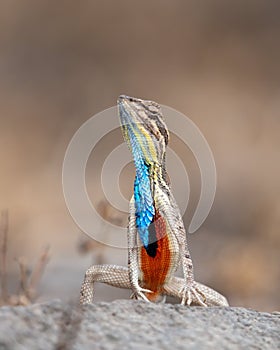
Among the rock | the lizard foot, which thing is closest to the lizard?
the lizard foot

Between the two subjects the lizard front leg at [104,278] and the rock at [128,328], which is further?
the lizard front leg at [104,278]

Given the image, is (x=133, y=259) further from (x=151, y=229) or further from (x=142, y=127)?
(x=142, y=127)

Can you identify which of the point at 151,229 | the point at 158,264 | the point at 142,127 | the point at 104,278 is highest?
the point at 142,127

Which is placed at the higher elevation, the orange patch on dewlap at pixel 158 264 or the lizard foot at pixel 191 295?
the orange patch on dewlap at pixel 158 264

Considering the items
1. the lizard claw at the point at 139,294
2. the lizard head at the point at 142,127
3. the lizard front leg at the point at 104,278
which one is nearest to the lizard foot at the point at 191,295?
the lizard claw at the point at 139,294

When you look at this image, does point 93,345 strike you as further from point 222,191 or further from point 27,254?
point 222,191

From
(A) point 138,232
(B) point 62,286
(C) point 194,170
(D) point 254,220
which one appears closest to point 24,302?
(A) point 138,232

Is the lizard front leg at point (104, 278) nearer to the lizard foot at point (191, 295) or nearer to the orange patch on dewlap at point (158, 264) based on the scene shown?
the orange patch on dewlap at point (158, 264)

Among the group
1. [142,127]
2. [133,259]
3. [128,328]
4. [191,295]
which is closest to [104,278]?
[133,259]
